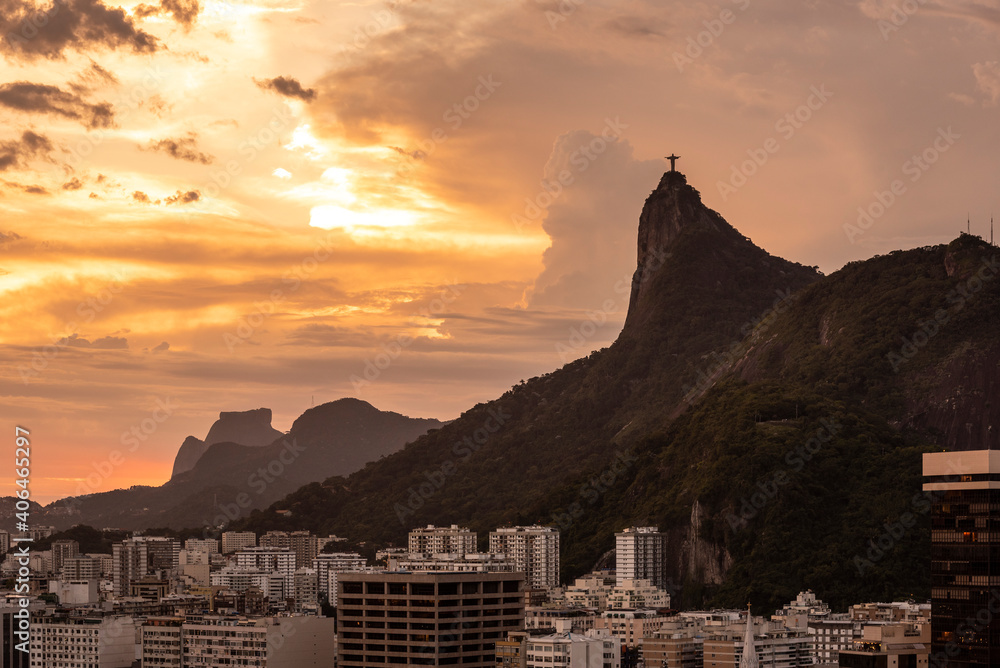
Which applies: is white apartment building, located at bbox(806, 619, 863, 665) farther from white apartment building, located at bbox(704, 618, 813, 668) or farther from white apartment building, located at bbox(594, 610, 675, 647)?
white apartment building, located at bbox(594, 610, 675, 647)

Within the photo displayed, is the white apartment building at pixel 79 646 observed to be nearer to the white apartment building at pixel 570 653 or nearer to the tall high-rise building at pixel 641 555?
the white apartment building at pixel 570 653

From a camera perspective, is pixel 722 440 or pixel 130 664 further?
pixel 722 440

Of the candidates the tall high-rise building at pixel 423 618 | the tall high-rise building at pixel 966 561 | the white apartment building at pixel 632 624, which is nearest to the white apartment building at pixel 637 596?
the white apartment building at pixel 632 624

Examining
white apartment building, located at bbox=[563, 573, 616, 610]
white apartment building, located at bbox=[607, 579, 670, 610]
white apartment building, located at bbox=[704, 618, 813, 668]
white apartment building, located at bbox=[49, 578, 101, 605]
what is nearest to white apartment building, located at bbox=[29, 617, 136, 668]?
white apartment building, located at bbox=[704, 618, 813, 668]

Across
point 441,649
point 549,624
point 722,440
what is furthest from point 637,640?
point 722,440

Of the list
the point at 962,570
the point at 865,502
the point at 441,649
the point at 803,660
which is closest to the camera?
the point at 962,570

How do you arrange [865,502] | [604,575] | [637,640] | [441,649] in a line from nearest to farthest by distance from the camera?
[441,649]
[637,640]
[865,502]
[604,575]

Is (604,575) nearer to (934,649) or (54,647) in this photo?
(54,647)

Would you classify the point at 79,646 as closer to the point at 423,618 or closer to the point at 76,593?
the point at 423,618

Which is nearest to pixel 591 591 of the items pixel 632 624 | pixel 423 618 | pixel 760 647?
pixel 632 624
